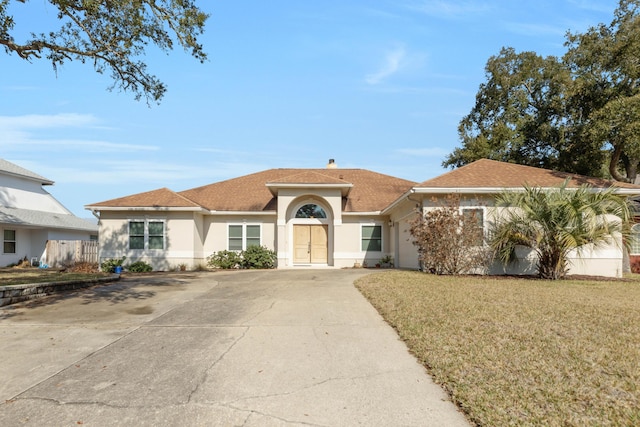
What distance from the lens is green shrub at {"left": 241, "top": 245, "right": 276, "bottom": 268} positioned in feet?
73.0

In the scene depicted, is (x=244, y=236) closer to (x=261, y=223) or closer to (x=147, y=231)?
(x=261, y=223)

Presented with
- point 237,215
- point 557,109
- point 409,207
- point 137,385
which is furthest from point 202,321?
point 557,109

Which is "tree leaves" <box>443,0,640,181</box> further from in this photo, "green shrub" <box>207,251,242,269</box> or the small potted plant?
"green shrub" <box>207,251,242,269</box>

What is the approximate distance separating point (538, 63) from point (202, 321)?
27969 mm

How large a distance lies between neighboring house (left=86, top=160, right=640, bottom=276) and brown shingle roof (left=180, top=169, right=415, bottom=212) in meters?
0.06

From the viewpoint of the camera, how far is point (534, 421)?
4.02 metres

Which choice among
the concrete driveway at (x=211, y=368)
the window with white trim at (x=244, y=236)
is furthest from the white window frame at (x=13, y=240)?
the concrete driveway at (x=211, y=368)

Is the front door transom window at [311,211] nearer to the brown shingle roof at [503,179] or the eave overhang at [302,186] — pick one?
the eave overhang at [302,186]

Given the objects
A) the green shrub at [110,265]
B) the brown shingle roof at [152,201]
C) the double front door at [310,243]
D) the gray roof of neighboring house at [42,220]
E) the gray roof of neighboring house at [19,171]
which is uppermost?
the gray roof of neighboring house at [19,171]

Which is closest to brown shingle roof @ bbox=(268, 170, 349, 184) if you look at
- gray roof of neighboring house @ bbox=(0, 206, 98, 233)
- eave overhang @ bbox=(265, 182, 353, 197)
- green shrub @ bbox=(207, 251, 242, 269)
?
eave overhang @ bbox=(265, 182, 353, 197)

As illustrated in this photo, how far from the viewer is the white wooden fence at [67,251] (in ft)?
83.9

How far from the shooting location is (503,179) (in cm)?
1794

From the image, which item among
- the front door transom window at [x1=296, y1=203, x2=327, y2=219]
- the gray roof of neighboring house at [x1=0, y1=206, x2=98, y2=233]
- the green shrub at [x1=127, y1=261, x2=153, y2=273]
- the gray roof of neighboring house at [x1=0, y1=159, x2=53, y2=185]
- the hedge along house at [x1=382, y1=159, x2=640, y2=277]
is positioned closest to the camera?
the hedge along house at [x1=382, y1=159, x2=640, y2=277]

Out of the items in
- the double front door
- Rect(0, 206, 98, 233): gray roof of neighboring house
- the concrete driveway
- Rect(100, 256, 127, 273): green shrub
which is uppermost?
Rect(0, 206, 98, 233): gray roof of neighboring house
